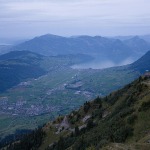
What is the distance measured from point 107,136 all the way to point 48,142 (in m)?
64.7

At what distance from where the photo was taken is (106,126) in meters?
99.2

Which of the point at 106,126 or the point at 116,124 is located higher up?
the point at 116,124

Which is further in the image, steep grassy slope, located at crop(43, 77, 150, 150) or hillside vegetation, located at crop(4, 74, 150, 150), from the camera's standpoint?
hillside vegetation, located at crop(4, 74, 150, 150)

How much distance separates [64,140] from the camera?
122 metres

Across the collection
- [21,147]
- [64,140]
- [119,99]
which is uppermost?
[119,99]

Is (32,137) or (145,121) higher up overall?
(145,121)

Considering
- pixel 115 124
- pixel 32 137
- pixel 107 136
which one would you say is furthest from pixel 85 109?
pixel 107 136

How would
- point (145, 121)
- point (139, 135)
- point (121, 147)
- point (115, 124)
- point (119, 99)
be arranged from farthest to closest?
point (119, 99) < point (115, 124) < point (145, 121) < point (139, 135) < point (121, 147)

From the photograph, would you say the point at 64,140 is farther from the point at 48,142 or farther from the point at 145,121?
the point at 145,121

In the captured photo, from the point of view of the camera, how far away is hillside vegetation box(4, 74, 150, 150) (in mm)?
73688

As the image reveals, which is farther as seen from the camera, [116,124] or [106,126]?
[106,126]

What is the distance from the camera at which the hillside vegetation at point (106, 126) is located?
73688 millimetres

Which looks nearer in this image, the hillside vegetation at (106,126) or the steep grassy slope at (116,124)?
the steep grassy slope at (116,124)

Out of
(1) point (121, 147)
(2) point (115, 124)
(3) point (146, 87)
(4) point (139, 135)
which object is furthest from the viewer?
(3) point (146, 87)
